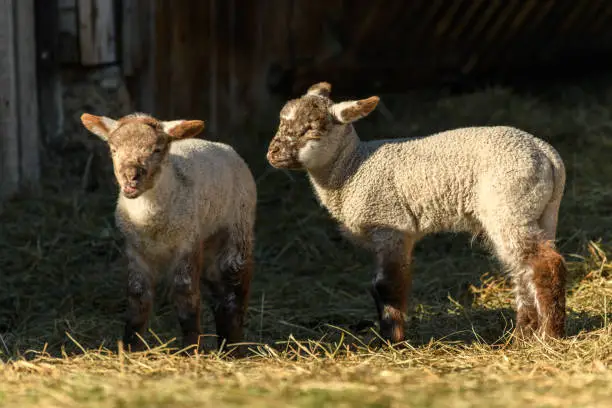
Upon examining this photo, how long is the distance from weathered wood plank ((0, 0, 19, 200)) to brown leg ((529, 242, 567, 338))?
14.1ft

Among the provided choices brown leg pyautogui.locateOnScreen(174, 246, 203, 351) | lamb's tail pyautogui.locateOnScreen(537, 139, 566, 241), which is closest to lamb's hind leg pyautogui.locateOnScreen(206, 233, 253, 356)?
brown leg pyautogui.locateOnScreen(174, 246, 203, 351)

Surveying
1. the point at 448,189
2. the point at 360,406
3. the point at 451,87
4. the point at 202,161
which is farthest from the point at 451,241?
the point at 360,406

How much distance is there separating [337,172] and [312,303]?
138 cm

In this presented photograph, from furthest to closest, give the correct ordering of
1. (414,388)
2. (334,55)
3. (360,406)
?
(334,55)
(414,388)
(360,406)

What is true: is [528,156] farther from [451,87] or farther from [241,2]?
[451,87]

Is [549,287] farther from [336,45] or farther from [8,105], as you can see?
[336,45]

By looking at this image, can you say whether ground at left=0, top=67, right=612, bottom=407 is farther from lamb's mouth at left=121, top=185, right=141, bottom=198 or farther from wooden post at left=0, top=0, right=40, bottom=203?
lamb's mouth at left=121, top=185, right=141, bottom=198

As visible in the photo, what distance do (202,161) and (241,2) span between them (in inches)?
174

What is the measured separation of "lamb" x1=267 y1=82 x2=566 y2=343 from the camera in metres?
6.74

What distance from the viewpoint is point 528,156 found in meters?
6.77

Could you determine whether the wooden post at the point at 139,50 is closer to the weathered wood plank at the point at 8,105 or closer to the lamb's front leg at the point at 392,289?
the weathered wood plank at the point at 8,105

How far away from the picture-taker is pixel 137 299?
661 centimetres

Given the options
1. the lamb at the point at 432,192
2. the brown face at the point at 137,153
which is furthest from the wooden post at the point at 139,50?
the brown face at the point at 137,153

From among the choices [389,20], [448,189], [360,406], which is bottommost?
[360,406]
